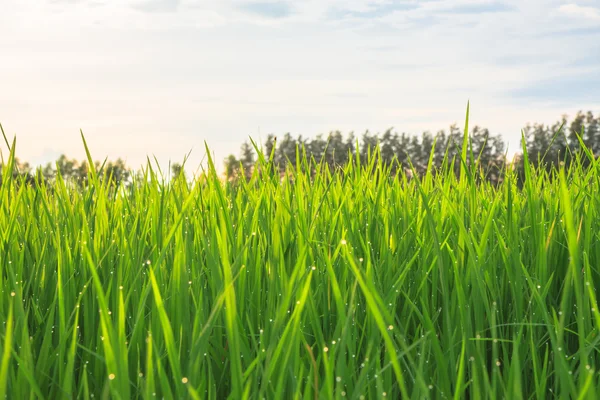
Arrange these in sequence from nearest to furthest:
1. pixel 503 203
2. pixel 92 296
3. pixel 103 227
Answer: pixel 92 296 → pixel 103 227 → pixel 503 203

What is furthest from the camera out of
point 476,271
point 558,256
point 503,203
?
point 503,203

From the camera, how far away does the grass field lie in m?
1.02

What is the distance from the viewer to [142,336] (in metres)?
1.31

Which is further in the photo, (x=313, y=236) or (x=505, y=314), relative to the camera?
(x=313, y=236)

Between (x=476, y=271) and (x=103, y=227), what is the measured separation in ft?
4.18

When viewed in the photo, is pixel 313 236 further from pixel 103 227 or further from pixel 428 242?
pixel 103 227

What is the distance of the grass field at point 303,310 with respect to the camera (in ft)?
3.34

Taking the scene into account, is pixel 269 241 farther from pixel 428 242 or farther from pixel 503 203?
pixel 503 203

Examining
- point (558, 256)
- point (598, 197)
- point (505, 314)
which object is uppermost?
point (598, 197)

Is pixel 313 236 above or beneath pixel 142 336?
above

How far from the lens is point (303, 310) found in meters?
1.30

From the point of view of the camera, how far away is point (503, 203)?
2334 millimetres

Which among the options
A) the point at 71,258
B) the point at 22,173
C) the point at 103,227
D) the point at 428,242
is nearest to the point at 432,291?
the point at 428,242

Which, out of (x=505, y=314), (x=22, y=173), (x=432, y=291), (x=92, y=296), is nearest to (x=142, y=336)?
(x=92, y=296)
